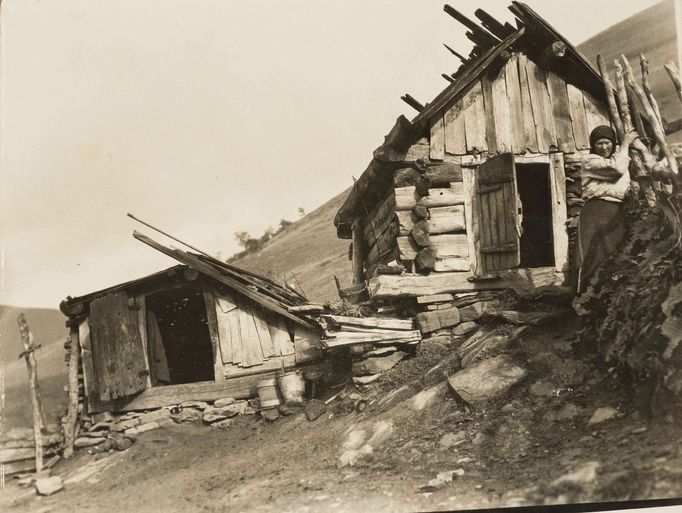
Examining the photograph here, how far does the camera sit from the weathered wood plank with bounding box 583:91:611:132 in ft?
28.9

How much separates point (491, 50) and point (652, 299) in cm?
446

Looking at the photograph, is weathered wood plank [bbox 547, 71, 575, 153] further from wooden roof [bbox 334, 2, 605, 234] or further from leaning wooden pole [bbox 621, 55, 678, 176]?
leaning wooden pole [bbox 621, 55, 678, 176]

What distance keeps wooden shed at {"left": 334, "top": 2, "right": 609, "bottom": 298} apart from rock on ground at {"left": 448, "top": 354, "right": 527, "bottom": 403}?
1751mm

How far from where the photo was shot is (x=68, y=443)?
32.2 feet

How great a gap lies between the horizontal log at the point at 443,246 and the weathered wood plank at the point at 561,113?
2116 millimetres

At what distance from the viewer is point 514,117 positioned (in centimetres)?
855

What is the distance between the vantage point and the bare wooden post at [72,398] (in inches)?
387

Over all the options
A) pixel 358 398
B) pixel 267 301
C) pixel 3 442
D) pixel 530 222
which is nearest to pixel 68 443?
pixel 3 442

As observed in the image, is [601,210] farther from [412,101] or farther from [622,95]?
[412,101]

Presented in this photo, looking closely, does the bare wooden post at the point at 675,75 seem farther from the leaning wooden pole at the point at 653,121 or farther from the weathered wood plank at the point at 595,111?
the weathered wood plank at the point at 595,111

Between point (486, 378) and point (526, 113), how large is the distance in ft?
14.1

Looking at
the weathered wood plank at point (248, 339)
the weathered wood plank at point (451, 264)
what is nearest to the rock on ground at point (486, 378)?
the weathered wood plank at point (451, 264)

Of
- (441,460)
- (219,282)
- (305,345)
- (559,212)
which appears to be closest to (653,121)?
(559,212)

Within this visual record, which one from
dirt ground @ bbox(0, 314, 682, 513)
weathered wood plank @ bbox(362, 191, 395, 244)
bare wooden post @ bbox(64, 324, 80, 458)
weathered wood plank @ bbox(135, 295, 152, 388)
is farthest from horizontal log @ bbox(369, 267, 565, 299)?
bare wooden post @ bbox(64, 324, 80, 458)
